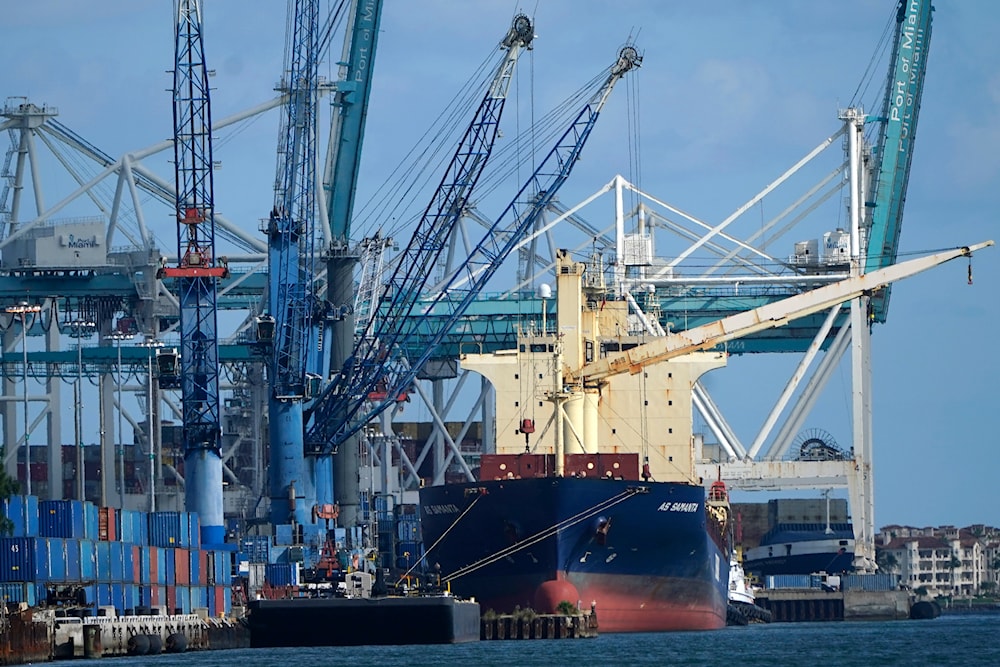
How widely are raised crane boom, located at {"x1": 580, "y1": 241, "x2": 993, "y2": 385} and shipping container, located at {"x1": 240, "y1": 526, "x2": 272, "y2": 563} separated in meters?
14.7

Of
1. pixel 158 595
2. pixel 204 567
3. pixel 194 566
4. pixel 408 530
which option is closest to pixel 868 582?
pixel 408 530

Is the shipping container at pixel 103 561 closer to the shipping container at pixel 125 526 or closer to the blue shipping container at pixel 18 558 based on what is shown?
the shipping container at pixel 125 526

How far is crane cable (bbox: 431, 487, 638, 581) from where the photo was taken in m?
72.9

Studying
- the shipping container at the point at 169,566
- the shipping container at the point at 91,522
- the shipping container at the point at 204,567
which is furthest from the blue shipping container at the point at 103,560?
the shipping container at the point at 204,567

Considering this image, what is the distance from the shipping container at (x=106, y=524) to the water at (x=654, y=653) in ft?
15.5

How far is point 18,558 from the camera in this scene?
59.8 m

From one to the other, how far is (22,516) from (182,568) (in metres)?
8.94

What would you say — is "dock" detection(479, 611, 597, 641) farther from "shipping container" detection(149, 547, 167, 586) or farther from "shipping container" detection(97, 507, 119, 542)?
"shipping container" detection(97, 507, 119, 542)

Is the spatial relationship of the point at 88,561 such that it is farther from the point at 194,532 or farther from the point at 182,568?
the point at 194,532

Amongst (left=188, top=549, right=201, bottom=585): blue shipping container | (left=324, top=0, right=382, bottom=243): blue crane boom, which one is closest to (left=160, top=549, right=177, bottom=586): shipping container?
(left=188, top=549, right=201, bottom=585): blue shipping container

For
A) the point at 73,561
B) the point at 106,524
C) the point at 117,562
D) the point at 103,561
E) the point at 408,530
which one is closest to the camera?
the point at 73,561

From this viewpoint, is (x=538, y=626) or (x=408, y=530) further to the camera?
(x=408, y=530)

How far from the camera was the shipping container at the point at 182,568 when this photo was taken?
69.9 m

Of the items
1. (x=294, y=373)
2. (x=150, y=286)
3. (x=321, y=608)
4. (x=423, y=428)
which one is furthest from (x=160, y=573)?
(x=423, y=428)
